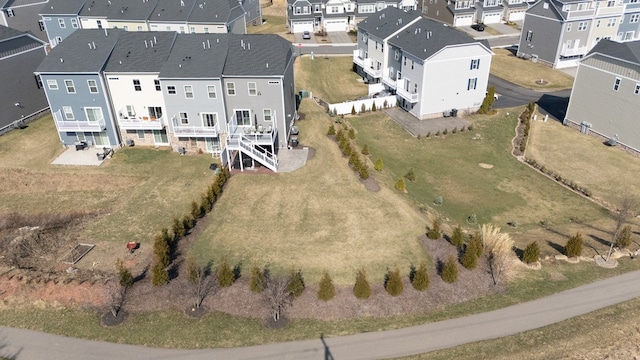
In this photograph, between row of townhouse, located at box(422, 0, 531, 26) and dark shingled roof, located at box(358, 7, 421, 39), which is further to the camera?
row of townhouse, located at box(422, 0, 531, 26)

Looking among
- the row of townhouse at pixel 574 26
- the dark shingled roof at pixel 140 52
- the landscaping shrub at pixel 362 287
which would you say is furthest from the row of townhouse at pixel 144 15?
the landscaping shrub at pixel 362 287

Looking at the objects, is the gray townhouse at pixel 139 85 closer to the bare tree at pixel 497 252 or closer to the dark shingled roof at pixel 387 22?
the dark shingled roof at pixel 387 22

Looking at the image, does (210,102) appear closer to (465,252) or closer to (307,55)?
(465,252)

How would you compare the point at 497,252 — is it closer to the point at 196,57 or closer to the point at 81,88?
the point at 196,57

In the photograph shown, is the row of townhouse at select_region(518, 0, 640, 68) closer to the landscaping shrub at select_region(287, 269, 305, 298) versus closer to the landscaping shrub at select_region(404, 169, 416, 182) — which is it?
the landscaping shrub at select_region(404, 169, 416, 182)

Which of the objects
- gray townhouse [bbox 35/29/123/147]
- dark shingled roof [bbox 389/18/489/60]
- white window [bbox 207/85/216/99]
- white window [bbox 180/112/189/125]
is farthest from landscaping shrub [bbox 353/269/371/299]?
dark shingled roof [bbox 389/18/489/60]

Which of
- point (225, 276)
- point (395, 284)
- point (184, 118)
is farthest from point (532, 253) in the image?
point (184, 118)
